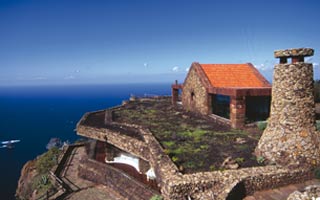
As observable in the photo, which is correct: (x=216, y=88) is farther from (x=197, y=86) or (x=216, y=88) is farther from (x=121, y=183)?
(x=121, y=183)

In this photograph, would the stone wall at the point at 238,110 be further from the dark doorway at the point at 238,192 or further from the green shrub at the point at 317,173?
the dark doorway at the point at 238,192

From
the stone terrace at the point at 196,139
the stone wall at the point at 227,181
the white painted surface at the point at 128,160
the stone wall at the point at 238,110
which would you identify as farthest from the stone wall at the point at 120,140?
the stone wall at the point at 238,110

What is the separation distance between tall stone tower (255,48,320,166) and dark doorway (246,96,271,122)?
27.9 feet

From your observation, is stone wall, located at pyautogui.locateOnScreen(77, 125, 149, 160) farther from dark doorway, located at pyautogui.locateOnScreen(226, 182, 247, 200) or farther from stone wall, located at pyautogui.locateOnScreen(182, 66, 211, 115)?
stone wall, located at pyautogui.locateOnScreen(182, 66, 211, 115)

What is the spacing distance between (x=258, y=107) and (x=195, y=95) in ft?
19.9

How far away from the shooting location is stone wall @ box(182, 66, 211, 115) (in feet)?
65.2

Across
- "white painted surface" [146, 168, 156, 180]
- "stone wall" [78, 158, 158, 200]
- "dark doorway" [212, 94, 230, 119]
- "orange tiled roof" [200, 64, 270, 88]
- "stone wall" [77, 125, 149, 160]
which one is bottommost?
"stone wall" [78, 158, 158, 200]

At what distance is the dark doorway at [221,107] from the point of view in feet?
68.1

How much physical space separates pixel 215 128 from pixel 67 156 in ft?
49.5

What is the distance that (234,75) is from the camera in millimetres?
21062

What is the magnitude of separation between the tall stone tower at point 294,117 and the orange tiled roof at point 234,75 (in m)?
9.20

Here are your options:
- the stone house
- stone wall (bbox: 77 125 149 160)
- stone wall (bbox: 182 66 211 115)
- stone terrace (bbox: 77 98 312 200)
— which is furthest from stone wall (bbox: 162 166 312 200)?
stone wall (bbox: 182 66 211 115)

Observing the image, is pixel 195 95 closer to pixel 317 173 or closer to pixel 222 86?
pixel 222 86

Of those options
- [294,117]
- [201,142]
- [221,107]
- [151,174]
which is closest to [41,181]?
[151,174]
